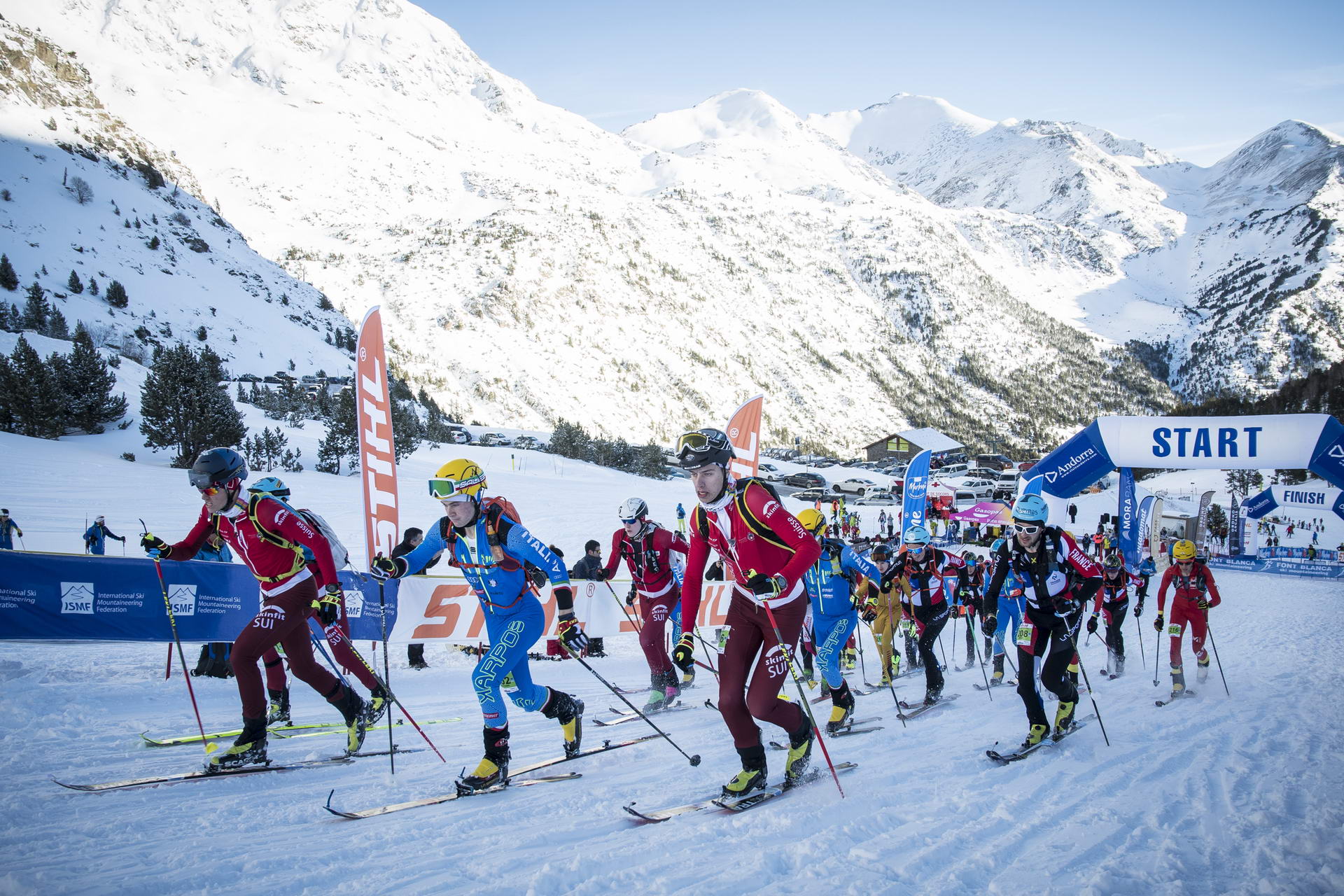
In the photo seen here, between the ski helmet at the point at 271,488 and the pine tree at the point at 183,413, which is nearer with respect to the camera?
the ski helmet at the point at 271,488

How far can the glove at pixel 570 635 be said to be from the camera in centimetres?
500

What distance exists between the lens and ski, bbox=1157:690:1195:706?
26.5 feet

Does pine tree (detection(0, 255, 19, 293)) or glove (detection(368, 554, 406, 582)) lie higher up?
pine tree (detection(0, 255, 19, 293))

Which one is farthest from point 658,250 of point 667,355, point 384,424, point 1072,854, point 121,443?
point 1072,854

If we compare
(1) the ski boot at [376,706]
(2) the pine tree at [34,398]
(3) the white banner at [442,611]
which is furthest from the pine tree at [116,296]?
(1) the ski boot at [376,706]

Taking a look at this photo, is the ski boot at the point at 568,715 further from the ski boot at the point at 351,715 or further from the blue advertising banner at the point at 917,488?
the blue advertising banner at the point at 917,488

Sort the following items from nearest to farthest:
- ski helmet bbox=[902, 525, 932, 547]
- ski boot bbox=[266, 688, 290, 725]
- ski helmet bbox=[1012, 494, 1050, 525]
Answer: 1. ski helmet bbox=[1012, 494, 1050, 525]
2. ski boot bbox=[266, 688, 290, 725]
3. ski helmet bbox=[902, 525, 932, 547]

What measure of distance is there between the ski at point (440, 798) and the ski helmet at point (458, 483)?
2010mm

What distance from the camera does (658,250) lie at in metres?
121

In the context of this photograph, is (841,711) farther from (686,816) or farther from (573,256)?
(573,256)

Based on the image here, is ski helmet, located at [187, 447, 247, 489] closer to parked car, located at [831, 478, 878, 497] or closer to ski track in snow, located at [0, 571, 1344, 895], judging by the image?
ski track in snow, located at [0, 571, 1344, 895]

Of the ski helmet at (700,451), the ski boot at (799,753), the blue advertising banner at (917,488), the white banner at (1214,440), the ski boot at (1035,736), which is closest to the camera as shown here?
the ski helmet at (700,451)

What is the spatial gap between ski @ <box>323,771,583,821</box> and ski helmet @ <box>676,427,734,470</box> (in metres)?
2.60

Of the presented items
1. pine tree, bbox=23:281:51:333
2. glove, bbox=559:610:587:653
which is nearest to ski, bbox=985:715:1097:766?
glove, bbox=559:610:587:653
